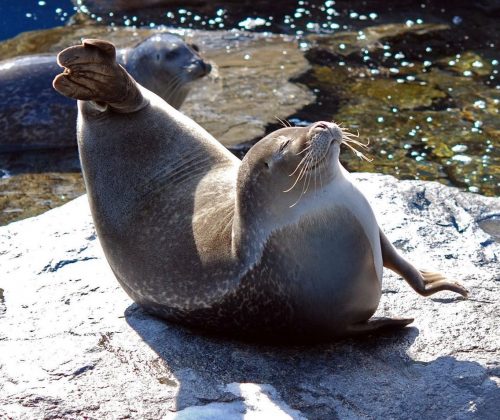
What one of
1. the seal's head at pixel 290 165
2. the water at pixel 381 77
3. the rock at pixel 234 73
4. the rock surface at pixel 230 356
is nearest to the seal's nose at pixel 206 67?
the rock at pixel 234 73

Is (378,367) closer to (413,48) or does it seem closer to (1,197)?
(1,197)

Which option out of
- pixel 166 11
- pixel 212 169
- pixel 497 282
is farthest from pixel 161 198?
pixel 166 11

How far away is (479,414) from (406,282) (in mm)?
1175

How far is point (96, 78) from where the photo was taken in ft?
15.8

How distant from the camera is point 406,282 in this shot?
16.2 feet

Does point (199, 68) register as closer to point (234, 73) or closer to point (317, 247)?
point (234, 73)

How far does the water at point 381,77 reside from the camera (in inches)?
320

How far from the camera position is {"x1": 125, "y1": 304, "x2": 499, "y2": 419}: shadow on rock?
3.88 m

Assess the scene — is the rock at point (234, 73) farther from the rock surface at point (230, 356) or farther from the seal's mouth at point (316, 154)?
the seal's mouth at point (316, 154)

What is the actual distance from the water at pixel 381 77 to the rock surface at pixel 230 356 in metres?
2.46

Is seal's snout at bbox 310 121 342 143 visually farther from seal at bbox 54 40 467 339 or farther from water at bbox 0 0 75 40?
water at bbox 0 0 75 40

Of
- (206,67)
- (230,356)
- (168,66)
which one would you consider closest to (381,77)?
(206,67)

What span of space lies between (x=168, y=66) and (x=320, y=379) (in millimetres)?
5761

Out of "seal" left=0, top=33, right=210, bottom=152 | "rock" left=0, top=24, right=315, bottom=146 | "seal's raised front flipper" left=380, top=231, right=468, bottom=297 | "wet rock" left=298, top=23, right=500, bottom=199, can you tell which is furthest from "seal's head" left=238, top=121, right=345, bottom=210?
"seal" left=0, top=33, right=210, bottom=152
